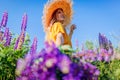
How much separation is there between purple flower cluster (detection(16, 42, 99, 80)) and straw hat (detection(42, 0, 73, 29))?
13.8ft

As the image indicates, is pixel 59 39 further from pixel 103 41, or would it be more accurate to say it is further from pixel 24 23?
pixel 103 41

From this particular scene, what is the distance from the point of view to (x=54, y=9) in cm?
748

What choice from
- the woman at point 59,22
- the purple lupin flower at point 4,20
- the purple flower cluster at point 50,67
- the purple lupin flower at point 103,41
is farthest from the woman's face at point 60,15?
the purple flower cluster at point 50,67

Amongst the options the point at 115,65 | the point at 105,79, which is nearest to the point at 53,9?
the point at 115,65

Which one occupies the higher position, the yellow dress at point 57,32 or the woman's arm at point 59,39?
the yellow dress at point 57,32

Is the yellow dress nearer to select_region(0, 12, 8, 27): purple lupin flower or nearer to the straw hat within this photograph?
the straw hat

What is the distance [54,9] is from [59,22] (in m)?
0.49

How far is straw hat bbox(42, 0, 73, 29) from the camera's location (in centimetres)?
750

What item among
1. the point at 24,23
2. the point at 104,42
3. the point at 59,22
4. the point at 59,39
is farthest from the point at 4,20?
the point at 104,42

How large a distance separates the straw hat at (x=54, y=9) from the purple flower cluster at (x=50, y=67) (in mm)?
4202

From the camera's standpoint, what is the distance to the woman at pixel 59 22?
683 cm

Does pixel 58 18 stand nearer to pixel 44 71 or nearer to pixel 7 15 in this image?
pixel 7 15

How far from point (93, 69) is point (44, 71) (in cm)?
53

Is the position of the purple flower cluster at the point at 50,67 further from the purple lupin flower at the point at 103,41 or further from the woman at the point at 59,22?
the purple lupin flower at the point at 103,41
